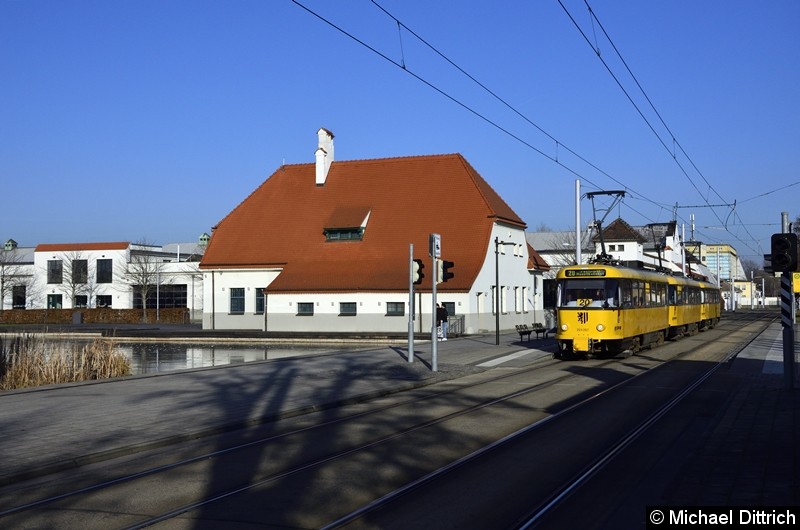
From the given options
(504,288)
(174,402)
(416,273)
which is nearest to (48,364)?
(174,402)

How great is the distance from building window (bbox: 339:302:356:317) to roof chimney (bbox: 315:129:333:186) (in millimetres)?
10538

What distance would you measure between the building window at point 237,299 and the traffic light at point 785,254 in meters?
39.5

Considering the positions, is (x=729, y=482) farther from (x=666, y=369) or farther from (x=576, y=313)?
(x=576, y=313)

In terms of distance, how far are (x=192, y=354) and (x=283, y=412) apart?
20250mm

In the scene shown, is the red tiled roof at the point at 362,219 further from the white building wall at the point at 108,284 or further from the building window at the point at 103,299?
the building window at the point at 103,299

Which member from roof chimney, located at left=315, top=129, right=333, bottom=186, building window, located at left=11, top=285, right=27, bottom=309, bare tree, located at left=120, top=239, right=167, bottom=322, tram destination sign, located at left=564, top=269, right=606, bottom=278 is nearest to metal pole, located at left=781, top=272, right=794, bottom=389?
tram destination sign, located at left=564, top=269, right=606, bottom=278

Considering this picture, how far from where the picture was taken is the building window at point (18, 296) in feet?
251

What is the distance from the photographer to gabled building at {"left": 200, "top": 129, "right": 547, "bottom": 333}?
46719 mm

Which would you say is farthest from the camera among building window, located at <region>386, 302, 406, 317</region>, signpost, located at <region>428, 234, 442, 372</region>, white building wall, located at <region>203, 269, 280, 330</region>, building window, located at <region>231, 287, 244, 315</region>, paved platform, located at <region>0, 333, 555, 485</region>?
building window, located at <region>231, 287, 244, 315</region>

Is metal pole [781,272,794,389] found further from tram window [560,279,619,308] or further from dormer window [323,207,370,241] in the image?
dormer window [323,207,370,241]

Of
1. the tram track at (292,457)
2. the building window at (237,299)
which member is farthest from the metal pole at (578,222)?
the building window at (237,299)

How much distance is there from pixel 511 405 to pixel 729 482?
735 cm

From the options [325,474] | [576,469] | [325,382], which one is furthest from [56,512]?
[325,382]

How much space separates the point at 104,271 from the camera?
7562cm
